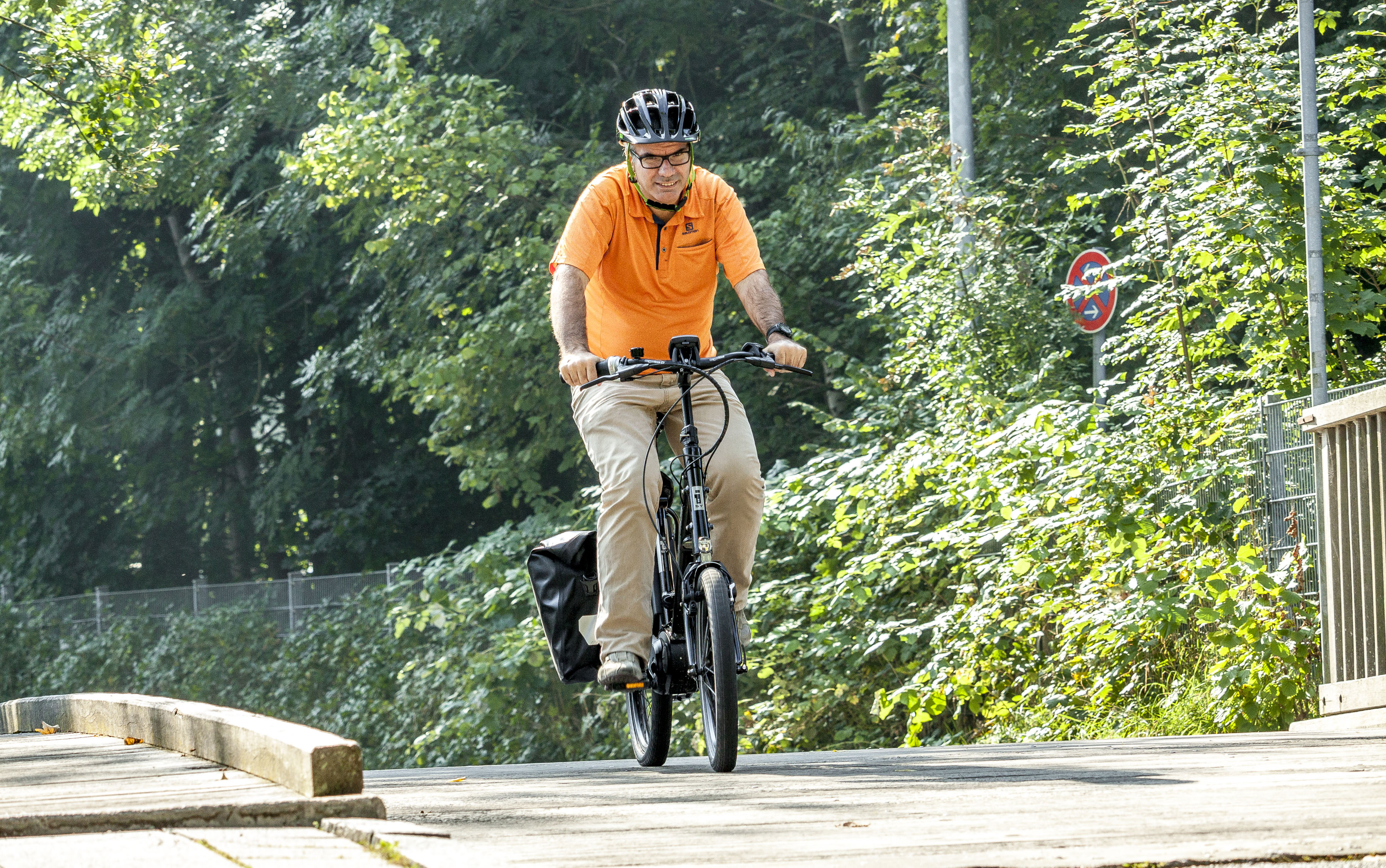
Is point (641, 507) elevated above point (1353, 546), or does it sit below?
above

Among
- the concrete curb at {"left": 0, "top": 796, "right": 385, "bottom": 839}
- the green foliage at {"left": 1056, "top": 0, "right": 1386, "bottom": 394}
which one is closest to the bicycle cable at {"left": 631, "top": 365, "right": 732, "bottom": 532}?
the concrete curb at {"left": 0, "top": 796, "right": 385, "bottom": 839}

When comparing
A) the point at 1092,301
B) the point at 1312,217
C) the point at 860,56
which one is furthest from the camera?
the point at 860,56

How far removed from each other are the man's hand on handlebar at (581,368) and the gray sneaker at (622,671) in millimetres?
885

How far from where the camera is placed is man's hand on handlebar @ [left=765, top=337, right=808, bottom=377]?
482 centimetres

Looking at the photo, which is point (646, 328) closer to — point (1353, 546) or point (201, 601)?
point (1353, 546)

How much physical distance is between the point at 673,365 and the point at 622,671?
99cm

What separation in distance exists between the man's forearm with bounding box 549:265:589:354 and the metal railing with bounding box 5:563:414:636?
676 inches

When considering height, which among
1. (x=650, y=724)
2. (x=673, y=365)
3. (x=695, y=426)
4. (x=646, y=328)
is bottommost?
(x=650, y=724)

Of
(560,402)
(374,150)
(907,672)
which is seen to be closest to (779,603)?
(907,672)

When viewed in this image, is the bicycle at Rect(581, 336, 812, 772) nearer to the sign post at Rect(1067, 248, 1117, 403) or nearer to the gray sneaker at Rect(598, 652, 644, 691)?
the gray sneaker at Rect(598, 652, 644, 691)

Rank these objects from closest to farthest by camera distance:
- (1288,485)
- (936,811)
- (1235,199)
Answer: (936,811), (1288,485), (1235,199)

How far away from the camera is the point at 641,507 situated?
4.93 m

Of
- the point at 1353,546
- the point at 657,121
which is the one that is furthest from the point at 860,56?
the point at 657,121

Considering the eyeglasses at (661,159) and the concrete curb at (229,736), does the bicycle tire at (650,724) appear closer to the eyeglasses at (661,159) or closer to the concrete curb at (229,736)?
the concrete curb at (229,736)
